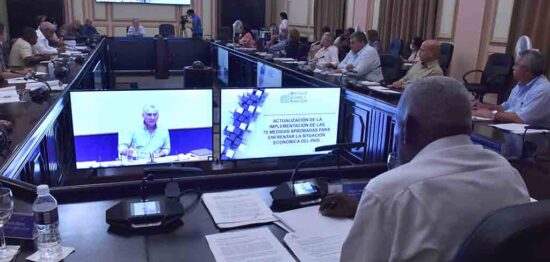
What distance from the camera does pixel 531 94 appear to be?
9.86 feet

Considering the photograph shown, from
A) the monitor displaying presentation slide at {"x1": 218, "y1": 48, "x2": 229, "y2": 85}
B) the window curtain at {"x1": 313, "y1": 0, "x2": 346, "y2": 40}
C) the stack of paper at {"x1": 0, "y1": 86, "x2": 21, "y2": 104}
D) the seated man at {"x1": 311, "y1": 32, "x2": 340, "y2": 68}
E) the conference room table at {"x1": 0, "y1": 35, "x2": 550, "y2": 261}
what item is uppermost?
the window curtain at {"x1": 313, "y1": 0, "x2": 346, "y2": 40}

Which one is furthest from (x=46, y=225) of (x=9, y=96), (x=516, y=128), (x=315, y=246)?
(x=516, y=128)

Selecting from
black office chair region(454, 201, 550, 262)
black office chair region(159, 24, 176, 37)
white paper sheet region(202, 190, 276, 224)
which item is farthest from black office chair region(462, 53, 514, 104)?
black office chair region(159, 24, 176, 37)

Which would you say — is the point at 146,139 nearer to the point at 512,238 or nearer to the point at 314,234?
the point at 314,234

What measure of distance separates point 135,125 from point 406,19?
249 inches

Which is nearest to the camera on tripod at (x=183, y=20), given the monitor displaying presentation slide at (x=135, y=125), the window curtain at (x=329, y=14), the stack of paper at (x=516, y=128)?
the window curtain at (x=329, y=14)

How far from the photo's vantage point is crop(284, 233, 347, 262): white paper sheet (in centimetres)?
109

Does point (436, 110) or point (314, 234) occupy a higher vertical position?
point (436, 110)

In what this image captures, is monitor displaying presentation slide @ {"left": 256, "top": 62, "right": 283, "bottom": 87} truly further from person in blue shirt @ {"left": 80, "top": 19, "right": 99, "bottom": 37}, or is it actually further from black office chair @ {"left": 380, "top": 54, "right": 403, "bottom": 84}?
person in blue shirt @ {"left": 80, "top": 19, "right": 99, "bottom": 37}

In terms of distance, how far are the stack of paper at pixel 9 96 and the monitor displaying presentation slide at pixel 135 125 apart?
4.03 ft

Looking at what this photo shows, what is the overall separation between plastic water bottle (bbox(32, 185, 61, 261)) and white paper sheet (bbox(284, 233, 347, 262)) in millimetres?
555

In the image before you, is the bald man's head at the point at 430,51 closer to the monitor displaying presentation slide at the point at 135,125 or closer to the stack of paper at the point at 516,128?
the stack of paper at the point at 516,128

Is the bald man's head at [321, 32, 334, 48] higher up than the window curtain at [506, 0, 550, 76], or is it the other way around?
the window curtain at [506, 0, 550, 76]

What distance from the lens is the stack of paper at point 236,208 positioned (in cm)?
127
